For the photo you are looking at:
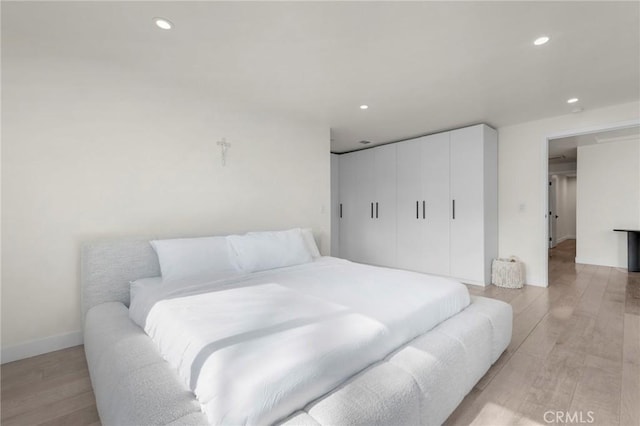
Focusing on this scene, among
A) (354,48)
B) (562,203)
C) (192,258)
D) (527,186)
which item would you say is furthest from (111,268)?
(562,203)

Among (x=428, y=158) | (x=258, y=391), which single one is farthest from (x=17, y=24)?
(x=428, y=158)

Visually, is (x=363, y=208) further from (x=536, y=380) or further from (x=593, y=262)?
(x=593, y=262)

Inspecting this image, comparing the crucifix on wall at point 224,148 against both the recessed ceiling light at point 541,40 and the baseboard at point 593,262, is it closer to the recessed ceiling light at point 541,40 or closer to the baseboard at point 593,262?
the recessed ceiling light at point 541,40

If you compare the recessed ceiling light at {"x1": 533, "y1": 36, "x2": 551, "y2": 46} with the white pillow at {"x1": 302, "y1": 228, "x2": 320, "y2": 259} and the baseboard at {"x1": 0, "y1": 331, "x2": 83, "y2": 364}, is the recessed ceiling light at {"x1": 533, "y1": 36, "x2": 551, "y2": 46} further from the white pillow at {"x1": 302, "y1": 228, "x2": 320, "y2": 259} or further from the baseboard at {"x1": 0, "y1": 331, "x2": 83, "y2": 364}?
the baseboard at {"x1": 0, "y1": 331, "x2": 83, "y2": 364}

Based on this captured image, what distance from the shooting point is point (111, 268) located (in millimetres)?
2246

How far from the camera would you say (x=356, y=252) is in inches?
218

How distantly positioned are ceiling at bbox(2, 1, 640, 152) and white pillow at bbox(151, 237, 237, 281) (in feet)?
4.94

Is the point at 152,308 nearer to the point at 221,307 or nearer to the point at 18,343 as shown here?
the point at 221,307

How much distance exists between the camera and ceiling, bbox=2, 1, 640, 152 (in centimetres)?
173

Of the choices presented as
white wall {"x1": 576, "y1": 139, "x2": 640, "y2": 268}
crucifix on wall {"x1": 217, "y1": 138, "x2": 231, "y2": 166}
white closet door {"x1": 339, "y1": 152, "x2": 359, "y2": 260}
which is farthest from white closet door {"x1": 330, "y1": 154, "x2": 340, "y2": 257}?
white wall {"x1": 576, "y1": 139, "x2": 640, "y2": 268}

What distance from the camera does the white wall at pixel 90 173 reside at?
2.05m

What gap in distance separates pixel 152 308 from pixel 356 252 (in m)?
4.27

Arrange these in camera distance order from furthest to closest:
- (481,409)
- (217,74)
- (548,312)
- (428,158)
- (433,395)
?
(428,158) → (548,312) → (217,74) → (481,409) → (433,395)

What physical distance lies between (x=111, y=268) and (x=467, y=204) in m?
4.24
